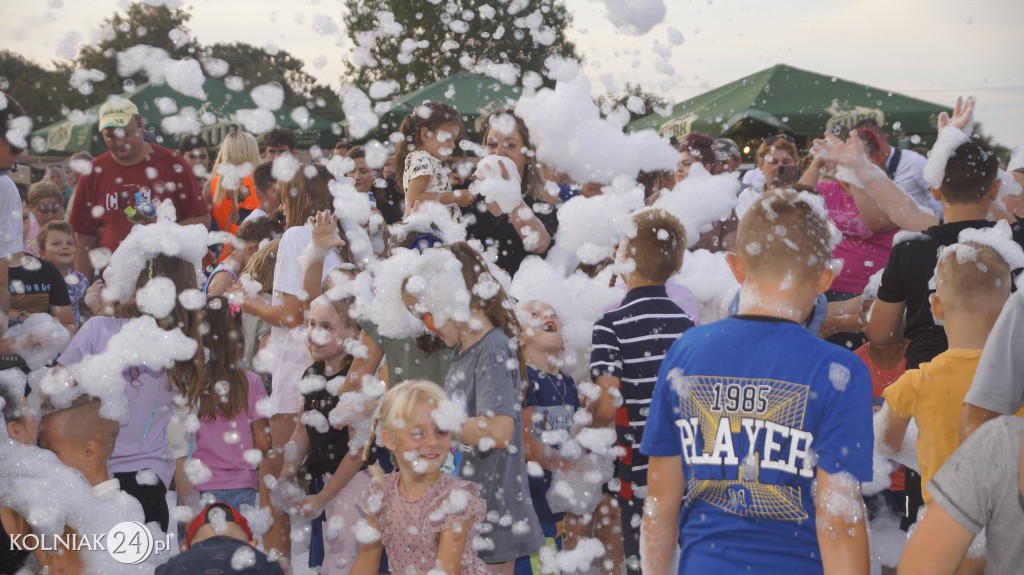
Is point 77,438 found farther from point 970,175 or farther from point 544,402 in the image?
point 970,175

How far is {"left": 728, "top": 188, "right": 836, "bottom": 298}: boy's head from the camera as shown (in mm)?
2031

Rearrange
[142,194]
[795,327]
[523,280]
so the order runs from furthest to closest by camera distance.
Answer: [142,194], [523,280], [795,327]

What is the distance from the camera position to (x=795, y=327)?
198cm

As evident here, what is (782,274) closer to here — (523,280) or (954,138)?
(954,138)

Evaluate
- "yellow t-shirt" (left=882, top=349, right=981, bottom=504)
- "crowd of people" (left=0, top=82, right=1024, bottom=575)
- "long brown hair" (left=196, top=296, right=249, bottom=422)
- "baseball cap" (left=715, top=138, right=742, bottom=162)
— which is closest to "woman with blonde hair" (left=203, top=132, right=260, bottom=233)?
"crowd of people" (left=0, top=82, right=1024, bottom=575)

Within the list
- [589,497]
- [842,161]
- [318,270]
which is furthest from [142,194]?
[842,161]

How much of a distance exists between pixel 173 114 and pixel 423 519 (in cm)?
835

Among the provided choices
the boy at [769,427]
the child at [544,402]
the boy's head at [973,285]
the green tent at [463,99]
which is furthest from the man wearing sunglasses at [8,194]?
the green tent at [463,99]

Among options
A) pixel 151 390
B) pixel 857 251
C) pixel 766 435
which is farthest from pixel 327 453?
pixel 857 251

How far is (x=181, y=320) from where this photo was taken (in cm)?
322

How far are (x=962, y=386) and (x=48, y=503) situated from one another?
2.79 m

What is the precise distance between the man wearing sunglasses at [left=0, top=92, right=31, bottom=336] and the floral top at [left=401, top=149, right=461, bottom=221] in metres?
1.73

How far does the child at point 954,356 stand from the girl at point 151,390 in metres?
2.50

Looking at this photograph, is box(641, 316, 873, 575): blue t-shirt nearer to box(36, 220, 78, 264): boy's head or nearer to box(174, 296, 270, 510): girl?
box(174, 296, 270, 510): girl
